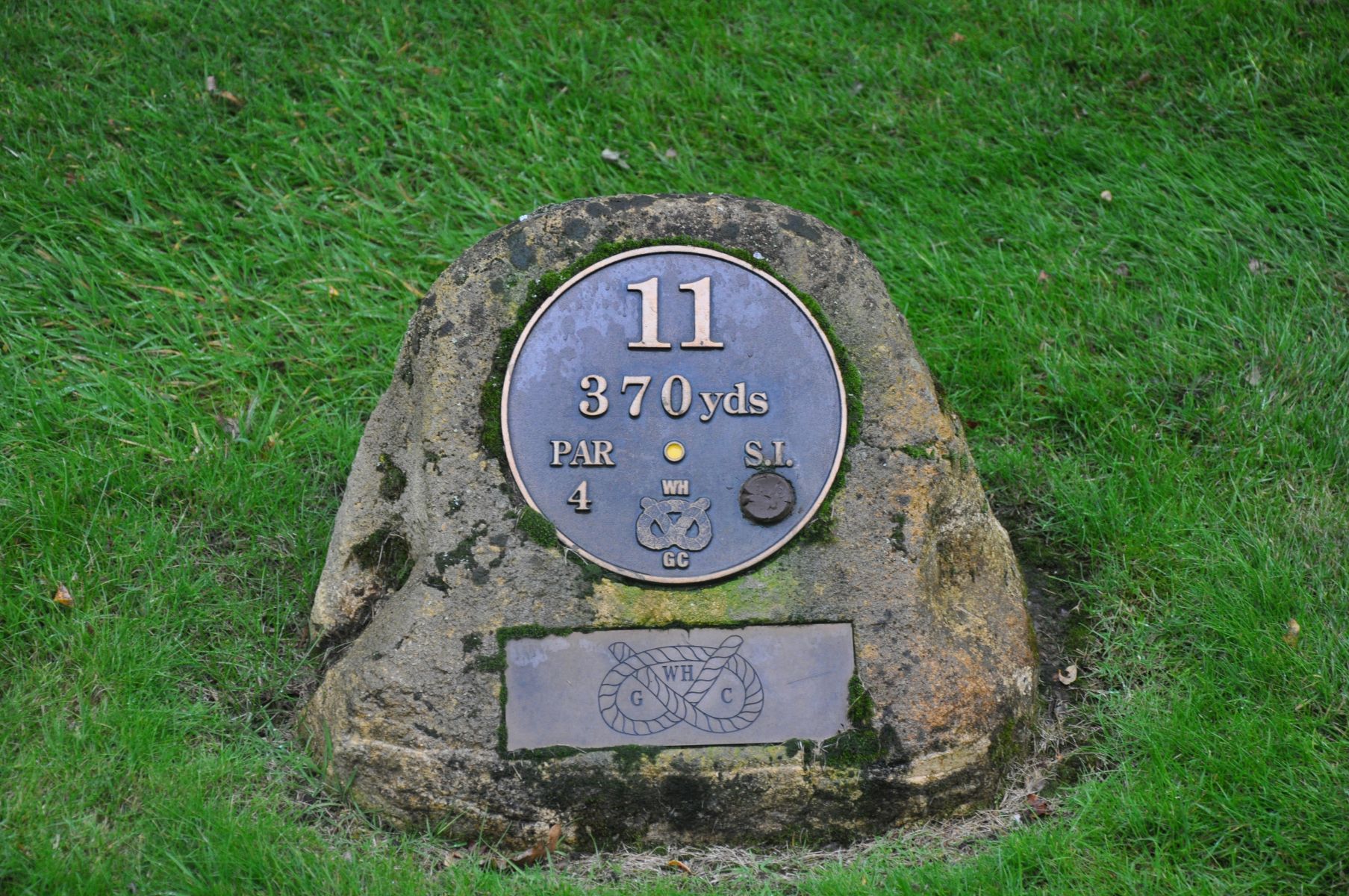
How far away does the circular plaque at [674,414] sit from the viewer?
3148 mm

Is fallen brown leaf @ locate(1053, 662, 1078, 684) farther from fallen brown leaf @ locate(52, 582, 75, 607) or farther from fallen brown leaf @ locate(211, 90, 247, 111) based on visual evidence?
fallen brown leaf @ locate(211, 90, 247, 111)

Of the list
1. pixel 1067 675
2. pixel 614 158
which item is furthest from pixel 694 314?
pixel 614 158

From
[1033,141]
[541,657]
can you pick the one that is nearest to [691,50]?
[1033,141]

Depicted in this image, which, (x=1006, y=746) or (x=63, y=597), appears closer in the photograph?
(x=1006, y=746)

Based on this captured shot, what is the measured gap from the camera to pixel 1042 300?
4.80 m

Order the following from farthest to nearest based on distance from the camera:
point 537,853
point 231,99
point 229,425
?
1. point 231,99
2. point 229,425
3. point 537,853

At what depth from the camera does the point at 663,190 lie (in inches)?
207

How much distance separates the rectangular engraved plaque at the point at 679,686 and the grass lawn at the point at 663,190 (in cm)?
34

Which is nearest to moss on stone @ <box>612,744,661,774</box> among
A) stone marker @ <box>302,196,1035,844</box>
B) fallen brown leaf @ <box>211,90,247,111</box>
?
stone marker @ <box>302,196,1035,844</box>

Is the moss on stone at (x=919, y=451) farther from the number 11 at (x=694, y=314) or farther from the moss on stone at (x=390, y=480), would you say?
the moss on stone at (x=390, y=480)

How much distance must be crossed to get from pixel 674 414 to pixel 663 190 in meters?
2.28

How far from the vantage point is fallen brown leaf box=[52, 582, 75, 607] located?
3605 mm

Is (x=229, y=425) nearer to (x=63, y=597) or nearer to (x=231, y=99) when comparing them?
(x=63, y=597)

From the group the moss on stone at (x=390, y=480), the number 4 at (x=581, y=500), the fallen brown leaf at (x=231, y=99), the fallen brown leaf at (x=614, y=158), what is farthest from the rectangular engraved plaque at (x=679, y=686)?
the fallen brown leaf at (x=231, y=99)
